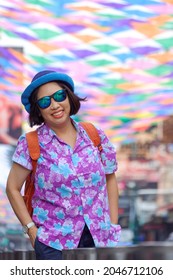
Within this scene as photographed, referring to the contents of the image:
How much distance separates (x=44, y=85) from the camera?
3.63 meters

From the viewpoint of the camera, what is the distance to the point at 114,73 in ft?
20.8

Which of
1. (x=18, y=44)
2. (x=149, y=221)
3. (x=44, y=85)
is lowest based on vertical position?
(x=149, y=221)

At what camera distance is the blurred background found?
632cm

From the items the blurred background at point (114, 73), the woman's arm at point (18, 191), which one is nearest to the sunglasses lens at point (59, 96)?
the woman's arm at point (18, 191)

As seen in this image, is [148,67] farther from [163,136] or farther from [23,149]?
[23,149]

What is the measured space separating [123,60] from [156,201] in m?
0.89

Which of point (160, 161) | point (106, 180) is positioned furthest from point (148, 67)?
point (106, 180)

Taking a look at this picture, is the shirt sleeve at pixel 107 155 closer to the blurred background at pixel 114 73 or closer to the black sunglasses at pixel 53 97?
the black sunglasses at pixel 53 97

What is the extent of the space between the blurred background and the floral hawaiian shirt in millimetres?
2708

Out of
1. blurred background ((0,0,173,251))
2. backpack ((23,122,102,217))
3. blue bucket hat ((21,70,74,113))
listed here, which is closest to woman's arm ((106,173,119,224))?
backpack ((23,122,102,217))

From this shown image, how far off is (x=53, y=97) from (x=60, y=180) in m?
0.30

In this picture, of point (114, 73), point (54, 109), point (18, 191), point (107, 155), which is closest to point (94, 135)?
point (107, 155)

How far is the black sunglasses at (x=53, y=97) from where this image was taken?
3.59 m

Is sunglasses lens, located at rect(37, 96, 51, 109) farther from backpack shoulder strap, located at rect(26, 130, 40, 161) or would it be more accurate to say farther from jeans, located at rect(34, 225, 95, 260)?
jeans, located at rect(34, 225, 95, 260)
